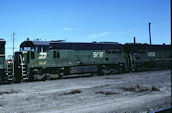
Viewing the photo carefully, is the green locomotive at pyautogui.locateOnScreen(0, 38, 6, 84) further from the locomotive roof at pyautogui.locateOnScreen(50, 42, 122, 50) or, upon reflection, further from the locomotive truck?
the locomotive roof at pyautogui.locateOnScreen(50, 42, 122, 50)

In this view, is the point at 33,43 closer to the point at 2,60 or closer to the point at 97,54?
the point at 2,60

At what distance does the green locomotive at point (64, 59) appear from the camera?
1723 centimetres

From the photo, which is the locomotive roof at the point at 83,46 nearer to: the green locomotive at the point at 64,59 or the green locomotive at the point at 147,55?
the green locomotive at the point at 64,59

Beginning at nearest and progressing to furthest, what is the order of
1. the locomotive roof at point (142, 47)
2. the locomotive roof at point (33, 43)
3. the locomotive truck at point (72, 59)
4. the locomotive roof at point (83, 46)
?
the locomotive truck at point (72, 59), the locomotive roof at point (33, 43), the locomotive roof at point (83, 46), the locomotive roof at point (142, 47)

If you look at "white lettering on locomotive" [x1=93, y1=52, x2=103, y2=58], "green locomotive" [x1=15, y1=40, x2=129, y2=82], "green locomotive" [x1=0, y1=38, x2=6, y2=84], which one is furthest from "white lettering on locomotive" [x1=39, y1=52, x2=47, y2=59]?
"white lettering on locomotive" [x1=93, y1=52, x2=103, y2=58]

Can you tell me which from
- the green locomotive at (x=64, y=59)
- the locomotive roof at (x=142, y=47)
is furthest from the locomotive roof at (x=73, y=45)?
the locomotive roof at (x=142, y=47)

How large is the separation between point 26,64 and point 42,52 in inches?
72.5

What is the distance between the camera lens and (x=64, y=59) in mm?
19406

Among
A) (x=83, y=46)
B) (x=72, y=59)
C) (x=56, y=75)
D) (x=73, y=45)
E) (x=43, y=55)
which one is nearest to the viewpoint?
(x=43, y=55)

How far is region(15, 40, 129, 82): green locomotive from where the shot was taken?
1723 centimetres

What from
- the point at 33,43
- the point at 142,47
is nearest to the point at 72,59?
the point at 33,43

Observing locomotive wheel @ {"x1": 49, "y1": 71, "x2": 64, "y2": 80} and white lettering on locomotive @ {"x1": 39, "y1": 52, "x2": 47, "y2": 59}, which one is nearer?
white lettering on locomotive @ {"x1": 39, "y1": 52, "x2": 47, "y2": 59}

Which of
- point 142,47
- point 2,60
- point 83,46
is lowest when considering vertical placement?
point 2,60

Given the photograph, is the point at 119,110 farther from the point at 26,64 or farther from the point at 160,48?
the point at 160,48
